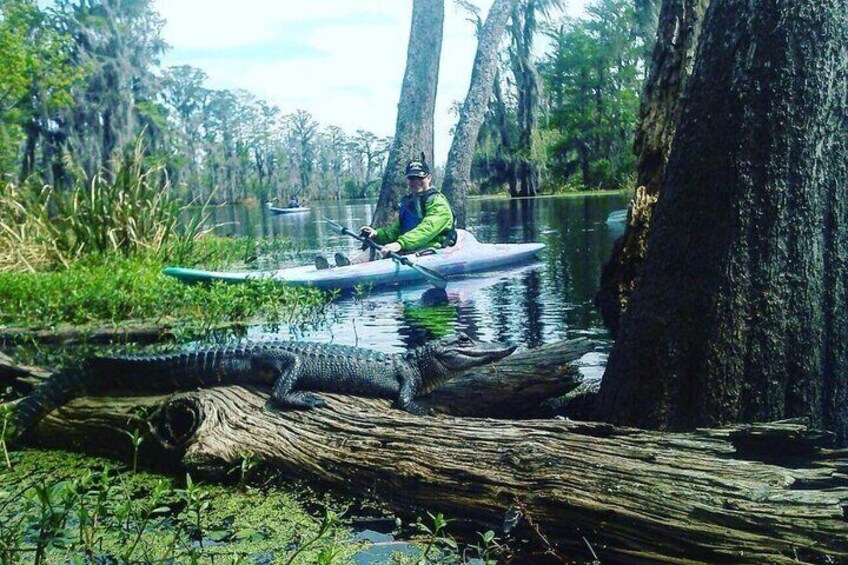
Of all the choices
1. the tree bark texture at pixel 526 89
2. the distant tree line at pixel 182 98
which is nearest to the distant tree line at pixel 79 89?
the distant tree line at pixel 182 98

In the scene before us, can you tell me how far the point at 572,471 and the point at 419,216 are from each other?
875cm

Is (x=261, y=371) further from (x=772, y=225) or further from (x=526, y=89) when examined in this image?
(x=526, y=89)

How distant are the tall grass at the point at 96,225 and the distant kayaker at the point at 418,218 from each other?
11.9 feet

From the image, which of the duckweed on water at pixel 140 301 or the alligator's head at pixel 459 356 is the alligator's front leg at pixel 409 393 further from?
the duckweed on water at pixel 140 301

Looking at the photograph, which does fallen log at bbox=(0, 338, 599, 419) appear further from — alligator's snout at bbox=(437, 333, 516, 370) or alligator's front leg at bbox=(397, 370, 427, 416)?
alligator's snout at bbox=(437, 333, 516, 370)

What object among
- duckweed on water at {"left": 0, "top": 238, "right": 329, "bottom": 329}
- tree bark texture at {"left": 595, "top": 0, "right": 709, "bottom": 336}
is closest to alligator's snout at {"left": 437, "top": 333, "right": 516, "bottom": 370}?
tree bark texture at {"left": 595, "top": 0, "right": 709, "bottom": 336}

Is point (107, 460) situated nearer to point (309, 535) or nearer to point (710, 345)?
point (309, 535)

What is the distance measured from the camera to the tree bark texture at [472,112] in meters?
18.8

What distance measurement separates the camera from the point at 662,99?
7406 mm

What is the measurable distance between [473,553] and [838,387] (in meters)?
1.79

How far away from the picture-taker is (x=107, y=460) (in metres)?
4.55

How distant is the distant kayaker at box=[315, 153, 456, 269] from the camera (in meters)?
11.3

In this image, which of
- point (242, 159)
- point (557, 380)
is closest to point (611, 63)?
point (242, 159)

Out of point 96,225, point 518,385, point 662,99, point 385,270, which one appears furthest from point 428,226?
point 518,385
